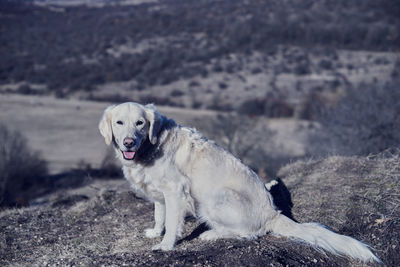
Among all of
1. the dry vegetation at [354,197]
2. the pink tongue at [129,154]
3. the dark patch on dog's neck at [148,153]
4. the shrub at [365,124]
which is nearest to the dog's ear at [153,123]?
the dark patch on dog's neck at [148,153]

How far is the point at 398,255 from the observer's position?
491 cm

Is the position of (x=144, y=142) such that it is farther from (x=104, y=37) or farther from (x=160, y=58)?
(x=104, y=37)

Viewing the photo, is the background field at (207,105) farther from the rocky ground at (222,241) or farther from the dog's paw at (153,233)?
the dog's paw at (153,233)

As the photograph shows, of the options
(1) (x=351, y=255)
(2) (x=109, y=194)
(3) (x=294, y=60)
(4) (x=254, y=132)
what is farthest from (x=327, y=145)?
(3) (x=294, y=60)

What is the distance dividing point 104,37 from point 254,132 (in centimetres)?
2988

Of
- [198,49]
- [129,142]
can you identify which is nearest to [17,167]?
[129,142]

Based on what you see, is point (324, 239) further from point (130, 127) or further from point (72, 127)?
point (72, 127)

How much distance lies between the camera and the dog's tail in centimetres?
473

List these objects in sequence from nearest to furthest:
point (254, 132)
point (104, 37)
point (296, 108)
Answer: point (254, 132)
point (296, 108)
point (104, 37)

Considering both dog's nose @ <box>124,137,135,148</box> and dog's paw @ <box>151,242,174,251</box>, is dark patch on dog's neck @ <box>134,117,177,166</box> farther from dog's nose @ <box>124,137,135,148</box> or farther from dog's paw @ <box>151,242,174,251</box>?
dog's paw @ <box>151,242,174,251</box>

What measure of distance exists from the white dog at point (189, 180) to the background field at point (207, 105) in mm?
291

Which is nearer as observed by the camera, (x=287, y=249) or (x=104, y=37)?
(x=287, y=249)

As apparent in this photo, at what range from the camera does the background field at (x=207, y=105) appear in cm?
590

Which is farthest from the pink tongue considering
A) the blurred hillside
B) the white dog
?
the blurred hillside
